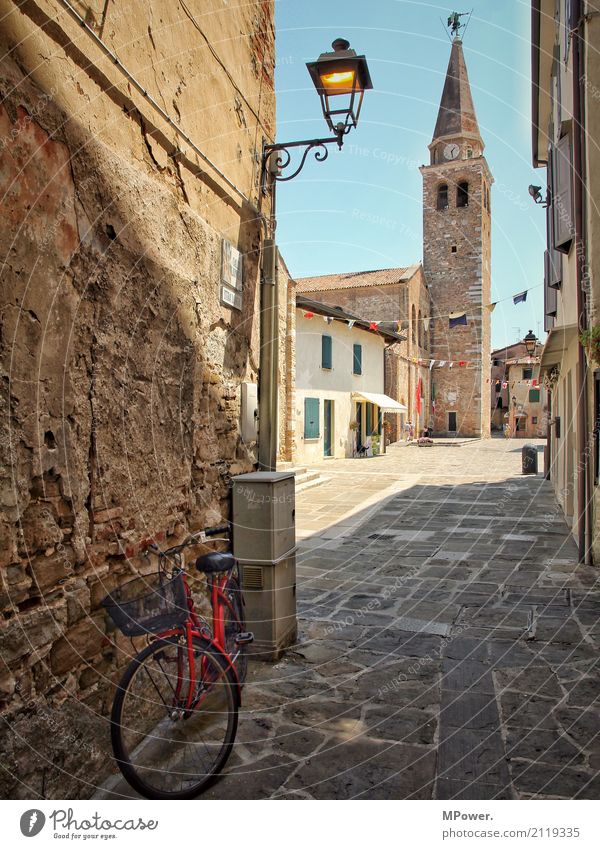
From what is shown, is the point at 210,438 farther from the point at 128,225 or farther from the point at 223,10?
the point at 223,10

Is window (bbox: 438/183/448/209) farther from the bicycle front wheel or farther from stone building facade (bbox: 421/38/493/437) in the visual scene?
the bicycle front wheel

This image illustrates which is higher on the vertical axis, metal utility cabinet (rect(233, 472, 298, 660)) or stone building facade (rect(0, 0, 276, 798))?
stone building facade (rect(0, 0, 276, 798))

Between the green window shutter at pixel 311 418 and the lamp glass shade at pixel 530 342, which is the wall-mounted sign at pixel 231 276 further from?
the green window shutter at pixel 311 418

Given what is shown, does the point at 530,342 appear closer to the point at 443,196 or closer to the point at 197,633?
the point at 197,633

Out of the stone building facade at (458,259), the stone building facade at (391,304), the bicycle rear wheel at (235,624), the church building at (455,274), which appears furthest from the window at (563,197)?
the stone building facade at (458,259)

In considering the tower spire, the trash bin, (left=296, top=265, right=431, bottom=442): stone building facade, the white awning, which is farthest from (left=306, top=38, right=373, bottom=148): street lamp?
the tower spire

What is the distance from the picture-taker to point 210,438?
12.8ft

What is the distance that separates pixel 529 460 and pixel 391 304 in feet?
53.8

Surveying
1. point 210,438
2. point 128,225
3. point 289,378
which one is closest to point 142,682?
point 210,438

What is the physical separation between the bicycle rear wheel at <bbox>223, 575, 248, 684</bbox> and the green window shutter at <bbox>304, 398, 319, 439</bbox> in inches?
599

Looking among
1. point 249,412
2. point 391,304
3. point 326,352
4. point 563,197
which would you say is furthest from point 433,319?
point 249,412

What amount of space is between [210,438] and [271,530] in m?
0.71

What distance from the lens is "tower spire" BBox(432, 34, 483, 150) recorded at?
35875 mm

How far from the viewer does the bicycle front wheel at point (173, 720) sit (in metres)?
2.35
